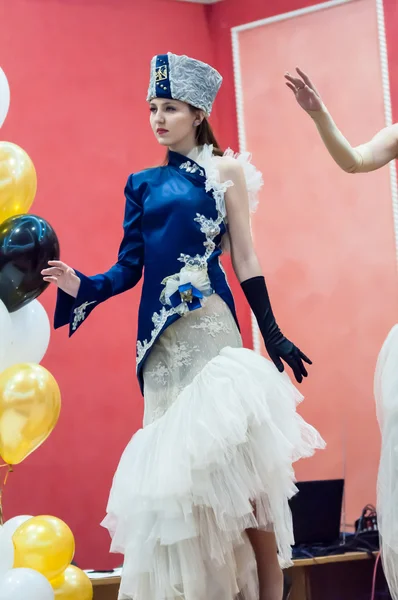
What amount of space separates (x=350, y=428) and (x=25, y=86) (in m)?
2.40

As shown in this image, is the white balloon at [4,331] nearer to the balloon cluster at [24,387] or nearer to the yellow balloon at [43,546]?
the balloon cluster at [24,387]

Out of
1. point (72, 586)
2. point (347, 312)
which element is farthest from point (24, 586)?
point (347, 312)

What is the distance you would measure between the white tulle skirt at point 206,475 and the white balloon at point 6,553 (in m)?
0.44

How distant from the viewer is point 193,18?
5.24 m

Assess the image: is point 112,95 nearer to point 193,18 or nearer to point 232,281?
point 193,18

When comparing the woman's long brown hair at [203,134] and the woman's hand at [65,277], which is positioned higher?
the woman's long brown hair at [203,134]

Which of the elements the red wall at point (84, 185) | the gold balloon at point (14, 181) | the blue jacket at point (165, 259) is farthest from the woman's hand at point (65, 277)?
the red wall at point (84, 185)

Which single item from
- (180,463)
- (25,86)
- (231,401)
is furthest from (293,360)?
(25,86)

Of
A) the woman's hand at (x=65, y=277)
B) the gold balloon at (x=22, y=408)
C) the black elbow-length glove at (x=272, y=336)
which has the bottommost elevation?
the gold balloon at (x=22, y=408)

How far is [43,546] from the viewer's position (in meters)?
3.00

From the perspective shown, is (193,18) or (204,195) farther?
(193,18)

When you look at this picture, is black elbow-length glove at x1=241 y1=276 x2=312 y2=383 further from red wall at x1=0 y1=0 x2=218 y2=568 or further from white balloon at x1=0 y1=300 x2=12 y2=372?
red wall at x1=0 y1=0 x2=218 y2=568

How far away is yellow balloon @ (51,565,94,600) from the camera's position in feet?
10.2

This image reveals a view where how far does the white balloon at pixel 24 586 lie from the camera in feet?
9.06
